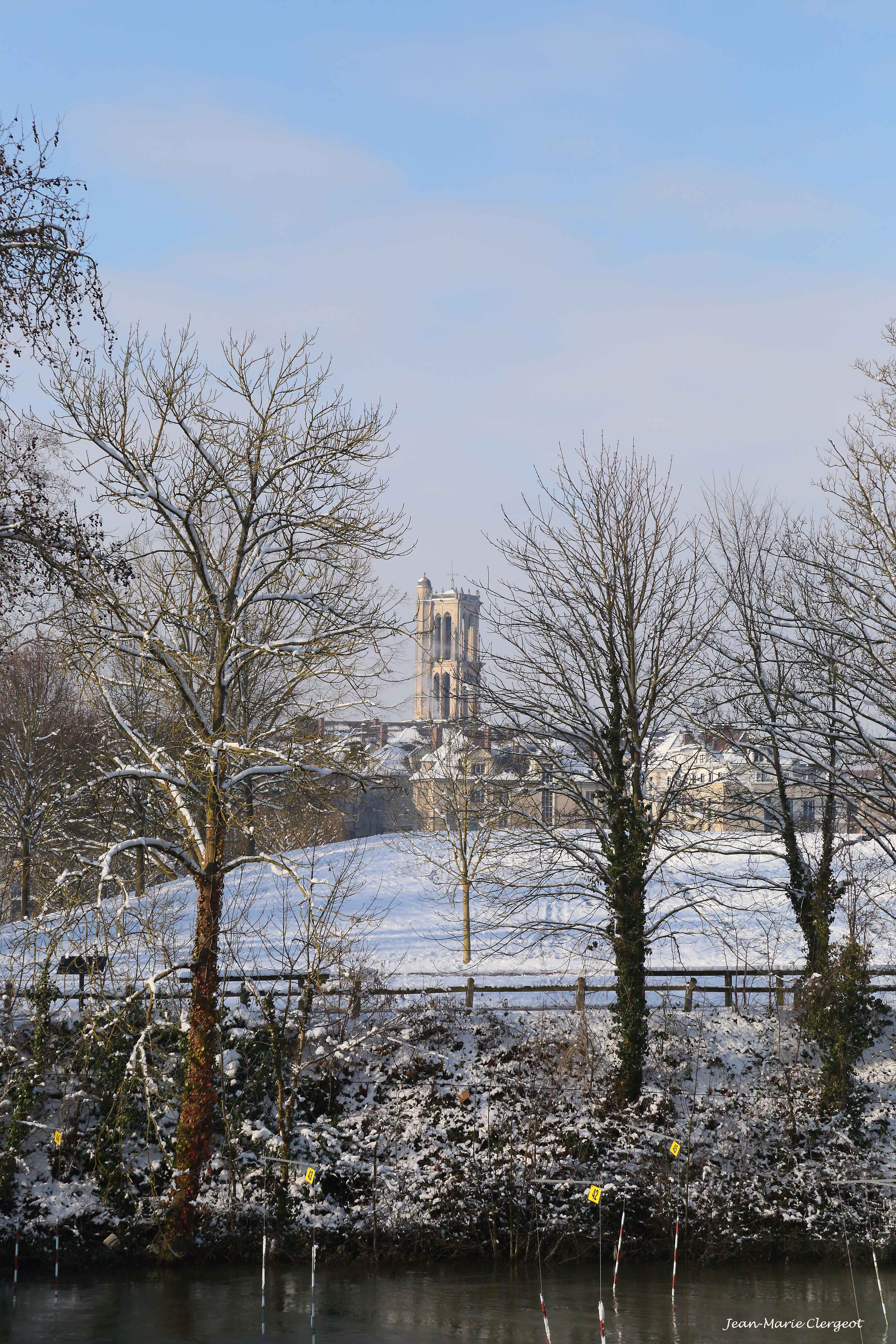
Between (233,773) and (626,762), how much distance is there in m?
7.44

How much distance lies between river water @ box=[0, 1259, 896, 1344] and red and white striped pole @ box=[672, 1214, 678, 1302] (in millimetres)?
94

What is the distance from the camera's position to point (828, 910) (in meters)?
21.1

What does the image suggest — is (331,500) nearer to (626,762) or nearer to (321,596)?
(321,596)

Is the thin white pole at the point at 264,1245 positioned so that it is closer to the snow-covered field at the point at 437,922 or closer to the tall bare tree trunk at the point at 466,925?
the snow-covered field at the point at 437,922

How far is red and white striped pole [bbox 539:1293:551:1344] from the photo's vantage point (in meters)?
14.3

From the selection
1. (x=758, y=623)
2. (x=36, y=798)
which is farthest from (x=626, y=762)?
(x=36, y=798)

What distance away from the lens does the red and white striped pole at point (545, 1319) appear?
14289mm

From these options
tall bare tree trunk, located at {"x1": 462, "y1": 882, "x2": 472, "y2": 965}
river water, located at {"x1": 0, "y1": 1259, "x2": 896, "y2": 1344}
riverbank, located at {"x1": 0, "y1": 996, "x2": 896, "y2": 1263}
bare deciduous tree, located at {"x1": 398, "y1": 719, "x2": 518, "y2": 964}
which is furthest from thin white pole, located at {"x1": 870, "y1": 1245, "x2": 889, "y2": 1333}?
tall bare tree trunk, located at {"x1": 462, "y1": 882, "x2": 472, "y2": 965}

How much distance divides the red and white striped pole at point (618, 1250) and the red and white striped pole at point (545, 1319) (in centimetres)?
109

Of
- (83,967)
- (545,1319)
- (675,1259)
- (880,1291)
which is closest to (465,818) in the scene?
(83,967)

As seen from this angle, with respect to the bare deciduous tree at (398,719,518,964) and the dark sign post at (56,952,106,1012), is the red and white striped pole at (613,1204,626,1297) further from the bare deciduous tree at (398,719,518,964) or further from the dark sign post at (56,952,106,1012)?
the dark sign post at (56,952,106,1012)

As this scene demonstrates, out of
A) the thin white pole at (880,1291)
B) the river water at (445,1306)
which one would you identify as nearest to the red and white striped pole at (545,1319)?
the river water at (445,1306)

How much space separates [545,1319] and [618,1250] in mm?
2527

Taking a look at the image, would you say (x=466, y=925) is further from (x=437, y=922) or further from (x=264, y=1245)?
(x=264, y=1245)
